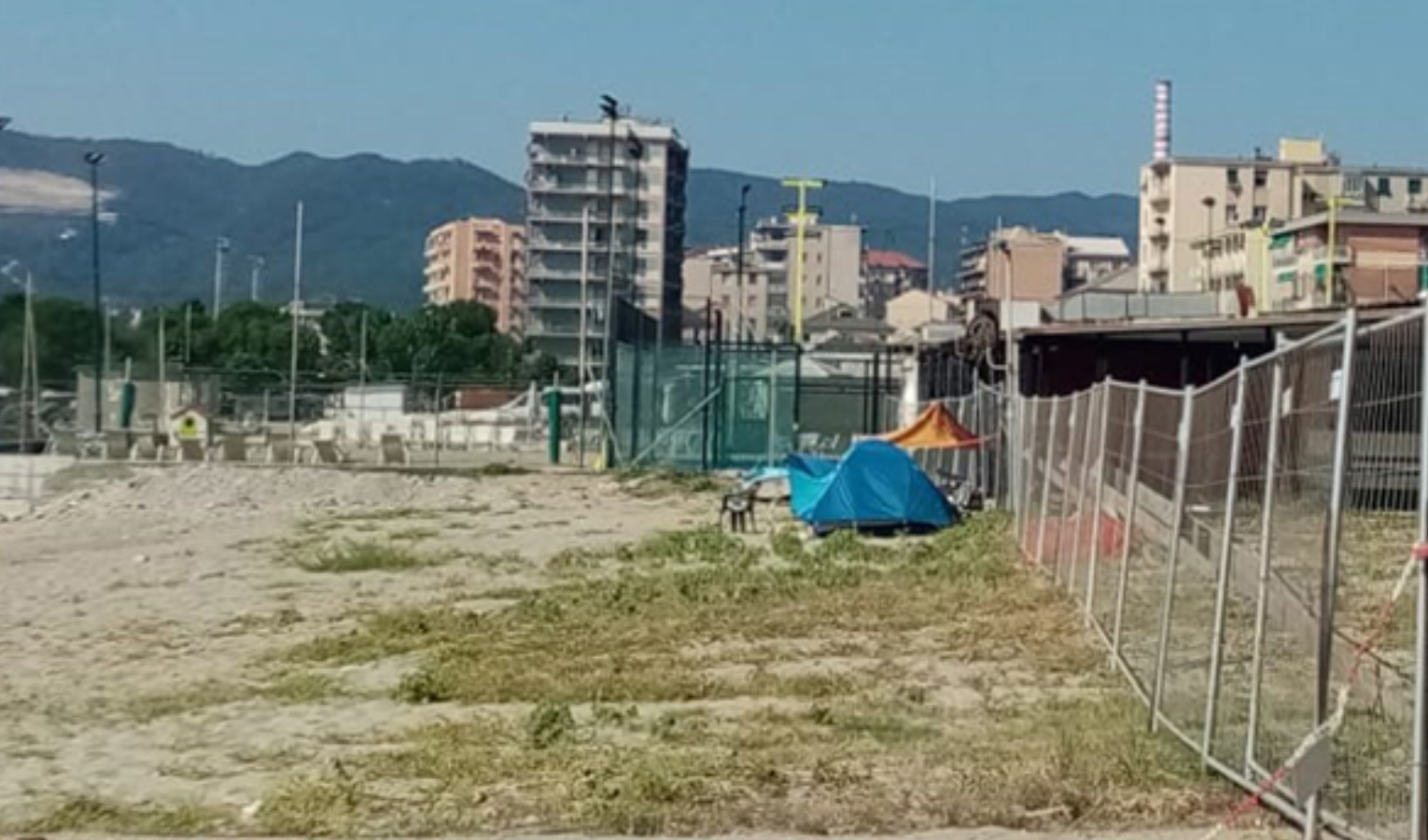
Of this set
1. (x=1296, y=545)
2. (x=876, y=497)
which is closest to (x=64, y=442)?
(x=876, y=497)

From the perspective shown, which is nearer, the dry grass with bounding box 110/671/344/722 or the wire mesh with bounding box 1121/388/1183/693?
the wire mesh with bounding box 1121/388/1183/693

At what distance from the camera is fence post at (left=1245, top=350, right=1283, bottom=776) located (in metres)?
8.54

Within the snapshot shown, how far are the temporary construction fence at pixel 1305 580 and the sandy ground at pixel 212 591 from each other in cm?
451

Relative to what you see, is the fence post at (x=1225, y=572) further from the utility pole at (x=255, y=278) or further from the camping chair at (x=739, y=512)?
the utility pole at (x=255, y=278)

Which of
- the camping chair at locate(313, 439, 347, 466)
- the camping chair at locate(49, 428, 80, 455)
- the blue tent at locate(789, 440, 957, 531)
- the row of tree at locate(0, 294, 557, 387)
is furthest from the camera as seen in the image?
the row of tree at locate(0, 294, 557, 387)

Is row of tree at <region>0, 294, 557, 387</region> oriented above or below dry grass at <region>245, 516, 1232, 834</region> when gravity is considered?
above

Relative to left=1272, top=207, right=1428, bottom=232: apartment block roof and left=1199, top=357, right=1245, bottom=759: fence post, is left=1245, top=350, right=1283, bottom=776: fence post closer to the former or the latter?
left=1199, top=357, right=1245, bottom=759: fence post

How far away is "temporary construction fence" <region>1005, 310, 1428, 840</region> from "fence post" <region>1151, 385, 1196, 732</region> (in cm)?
1

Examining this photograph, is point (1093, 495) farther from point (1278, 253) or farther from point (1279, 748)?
point (1278, 253)

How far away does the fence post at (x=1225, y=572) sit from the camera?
9.30m

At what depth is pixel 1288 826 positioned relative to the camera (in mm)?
8188

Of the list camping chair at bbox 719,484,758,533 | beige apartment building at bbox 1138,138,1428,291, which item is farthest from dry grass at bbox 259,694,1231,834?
beige apartment building at bbox 1138,138,1428,291

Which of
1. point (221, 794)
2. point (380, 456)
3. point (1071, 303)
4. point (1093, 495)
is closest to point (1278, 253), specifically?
point (1071, 303)

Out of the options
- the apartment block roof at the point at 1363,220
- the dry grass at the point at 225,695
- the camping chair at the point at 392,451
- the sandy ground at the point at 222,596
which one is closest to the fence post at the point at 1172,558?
the sandy ground at the point at 222,596
